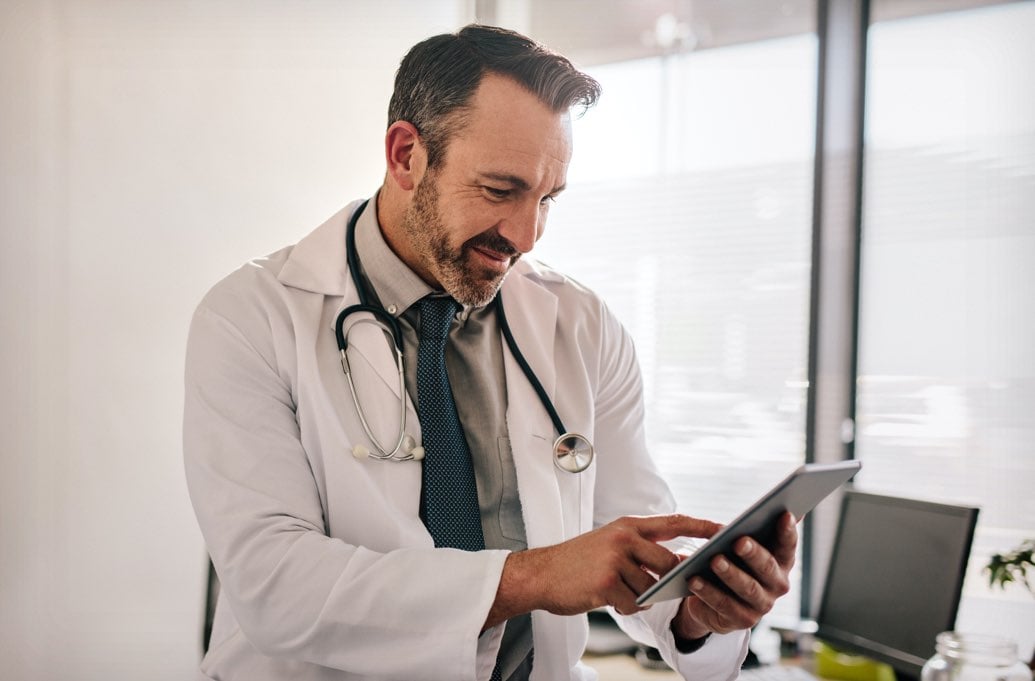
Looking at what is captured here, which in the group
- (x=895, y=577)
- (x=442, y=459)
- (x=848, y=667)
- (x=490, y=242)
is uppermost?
(x=490, y=242)

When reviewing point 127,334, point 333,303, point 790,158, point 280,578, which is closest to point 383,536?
point 280,578

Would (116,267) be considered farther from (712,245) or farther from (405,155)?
(712,245)

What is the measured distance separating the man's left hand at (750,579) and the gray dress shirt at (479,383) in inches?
13.4

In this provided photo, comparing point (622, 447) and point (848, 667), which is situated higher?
point (622, 447)

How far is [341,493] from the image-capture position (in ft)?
4.15

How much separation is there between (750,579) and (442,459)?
18.5 inches

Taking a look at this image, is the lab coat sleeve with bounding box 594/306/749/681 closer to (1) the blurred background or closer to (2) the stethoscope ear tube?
(2) the stethoscope ear tube

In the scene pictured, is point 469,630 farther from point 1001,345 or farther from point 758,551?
point 1001,345

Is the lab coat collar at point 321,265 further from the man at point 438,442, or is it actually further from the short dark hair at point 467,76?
the short dark hair at point 467,76

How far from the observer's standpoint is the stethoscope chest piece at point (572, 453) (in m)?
1.38

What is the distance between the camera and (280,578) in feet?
3.71

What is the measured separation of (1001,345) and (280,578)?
2.01 m

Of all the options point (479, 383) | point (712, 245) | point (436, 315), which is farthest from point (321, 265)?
point (712, 245)

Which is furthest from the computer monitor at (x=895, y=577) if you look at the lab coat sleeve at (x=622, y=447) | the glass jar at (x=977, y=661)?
the lab coat sleeve at (x=622, y=447)
